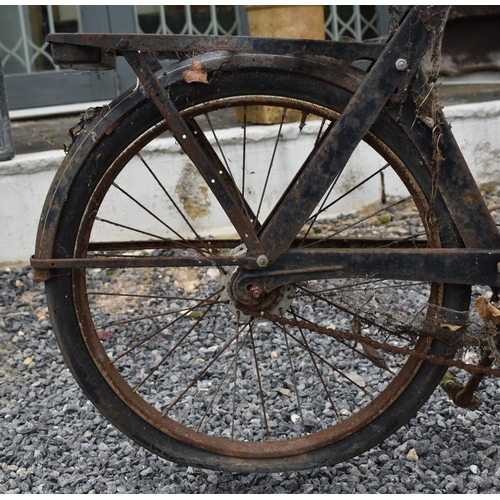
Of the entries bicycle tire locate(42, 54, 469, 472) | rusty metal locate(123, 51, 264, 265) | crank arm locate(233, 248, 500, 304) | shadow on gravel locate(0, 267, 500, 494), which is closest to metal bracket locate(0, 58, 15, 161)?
shadow on gravel locate(0, 267, 500, 494)

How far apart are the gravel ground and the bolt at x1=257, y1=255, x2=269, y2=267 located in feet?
2.41

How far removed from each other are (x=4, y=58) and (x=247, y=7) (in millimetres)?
1991

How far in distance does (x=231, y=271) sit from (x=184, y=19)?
13.1ft

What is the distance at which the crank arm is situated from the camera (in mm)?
1997

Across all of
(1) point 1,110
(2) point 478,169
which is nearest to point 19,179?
(1) point 1,110

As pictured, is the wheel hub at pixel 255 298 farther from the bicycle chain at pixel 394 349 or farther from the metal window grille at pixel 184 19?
the metal window grille at pixel 184 19

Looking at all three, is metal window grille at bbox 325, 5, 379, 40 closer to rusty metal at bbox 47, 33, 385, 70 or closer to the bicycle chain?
rusty metal at bbox 47, 33, 385, 70

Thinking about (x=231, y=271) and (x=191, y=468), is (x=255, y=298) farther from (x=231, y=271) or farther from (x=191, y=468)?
(x=191, y=468)

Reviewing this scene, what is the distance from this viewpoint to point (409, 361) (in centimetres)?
212

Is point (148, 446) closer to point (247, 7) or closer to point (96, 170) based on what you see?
point (96, 170)

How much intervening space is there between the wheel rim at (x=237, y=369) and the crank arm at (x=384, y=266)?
0.08m

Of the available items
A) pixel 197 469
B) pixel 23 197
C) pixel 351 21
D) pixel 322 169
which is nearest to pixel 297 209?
pixel 322 169

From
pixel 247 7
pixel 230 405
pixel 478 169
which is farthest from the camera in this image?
pixel 478 169

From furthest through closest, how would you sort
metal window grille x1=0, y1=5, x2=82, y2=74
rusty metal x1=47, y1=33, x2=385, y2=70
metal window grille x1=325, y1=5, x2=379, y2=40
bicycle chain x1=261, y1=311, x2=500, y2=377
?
metal window grille x1=325, y1=5, x2=379, y2=40 → metal window grille x1=0, y1=5, x2=82, y2=74 → bicycle chain x1=261, y1=311, x2=500, y2=377 → rusty metal x1=47, y1=33, x2=385, y2=70
